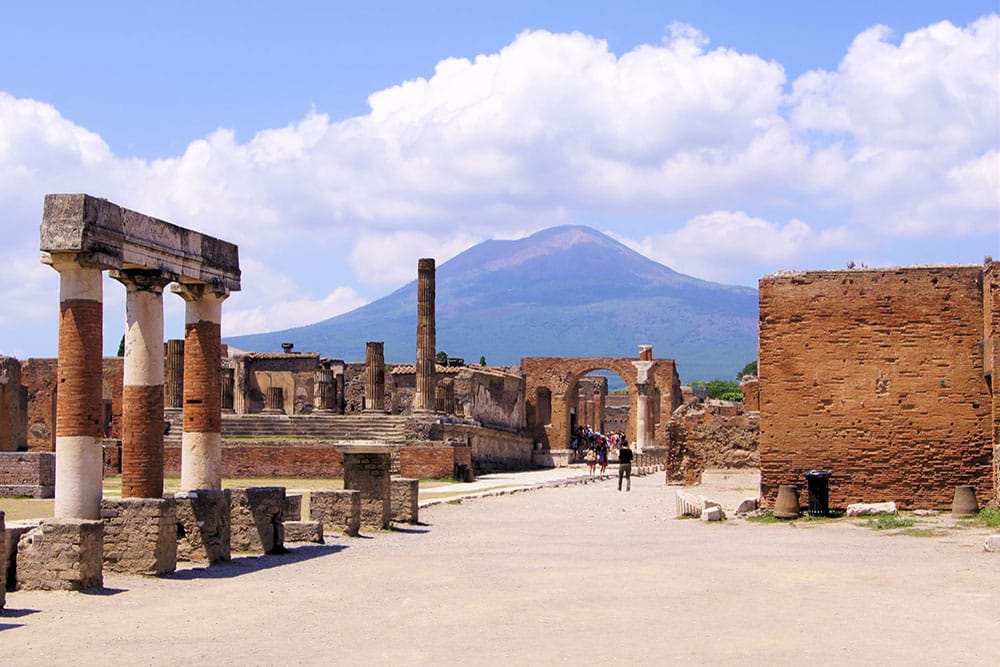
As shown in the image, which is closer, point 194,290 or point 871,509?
point 194,290

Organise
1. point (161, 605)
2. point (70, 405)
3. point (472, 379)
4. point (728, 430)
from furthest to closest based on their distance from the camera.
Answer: point (472, 379) → point (728, 430) → point (70, 405) → point (161, 605)

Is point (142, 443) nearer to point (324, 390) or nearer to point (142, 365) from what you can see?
point (142, 365)

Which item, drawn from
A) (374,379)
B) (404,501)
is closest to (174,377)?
(374,379)

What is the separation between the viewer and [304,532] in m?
18.5

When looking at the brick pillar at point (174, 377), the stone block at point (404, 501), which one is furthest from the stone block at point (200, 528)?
the brick pillar at point (174, 377)

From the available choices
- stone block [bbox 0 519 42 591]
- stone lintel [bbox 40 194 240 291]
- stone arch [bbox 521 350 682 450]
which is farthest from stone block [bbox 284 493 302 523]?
stone arch [bbox 521 350 682 450]

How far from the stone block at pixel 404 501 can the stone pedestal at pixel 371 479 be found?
3.70ft

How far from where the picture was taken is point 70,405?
13742 millimetres

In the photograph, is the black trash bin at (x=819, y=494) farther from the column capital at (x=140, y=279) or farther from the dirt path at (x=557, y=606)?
the column capital at (x=140, y=279)

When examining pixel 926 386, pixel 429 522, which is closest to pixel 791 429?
pixel 926 386

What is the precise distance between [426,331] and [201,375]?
2956 cm

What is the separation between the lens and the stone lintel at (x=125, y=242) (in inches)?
536

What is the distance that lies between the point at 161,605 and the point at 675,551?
6564 millimetres

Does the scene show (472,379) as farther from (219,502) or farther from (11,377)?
(219,502)
